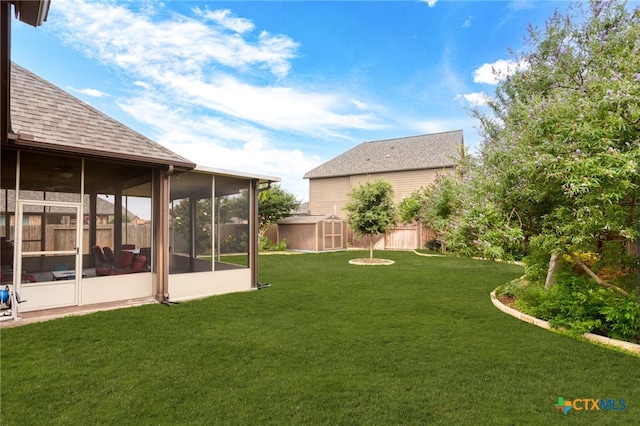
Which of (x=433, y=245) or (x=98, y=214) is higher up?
(x=98, y=214)

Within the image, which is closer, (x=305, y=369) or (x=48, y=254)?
(x=305, y=369)

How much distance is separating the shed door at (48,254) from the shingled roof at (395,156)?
21.6m

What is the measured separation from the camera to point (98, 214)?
25.2 ft

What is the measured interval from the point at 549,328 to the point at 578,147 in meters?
3.00

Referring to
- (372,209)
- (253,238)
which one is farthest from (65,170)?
(372,209)

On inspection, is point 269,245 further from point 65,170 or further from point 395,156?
point 65,170

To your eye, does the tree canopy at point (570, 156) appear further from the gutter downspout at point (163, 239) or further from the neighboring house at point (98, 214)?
the gutter downspout at point (163, 239)

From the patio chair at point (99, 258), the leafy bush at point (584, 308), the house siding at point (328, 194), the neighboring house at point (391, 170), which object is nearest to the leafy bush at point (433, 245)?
the neighboring house at point (391, 170)

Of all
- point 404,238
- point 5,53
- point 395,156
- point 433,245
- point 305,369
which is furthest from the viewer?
point 395,156

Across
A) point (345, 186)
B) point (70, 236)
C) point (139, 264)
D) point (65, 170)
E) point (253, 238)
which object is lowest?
point (139, 264)

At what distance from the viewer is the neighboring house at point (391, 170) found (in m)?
23.8

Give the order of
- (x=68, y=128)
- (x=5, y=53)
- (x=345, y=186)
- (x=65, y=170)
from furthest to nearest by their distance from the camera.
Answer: (x=345, y=186), (x=68, y=128), (x=65, y=170), (x=5, y=53)

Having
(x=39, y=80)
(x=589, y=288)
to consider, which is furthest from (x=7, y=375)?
(x=589, y=288)

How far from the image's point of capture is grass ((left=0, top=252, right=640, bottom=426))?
10.7 ft
